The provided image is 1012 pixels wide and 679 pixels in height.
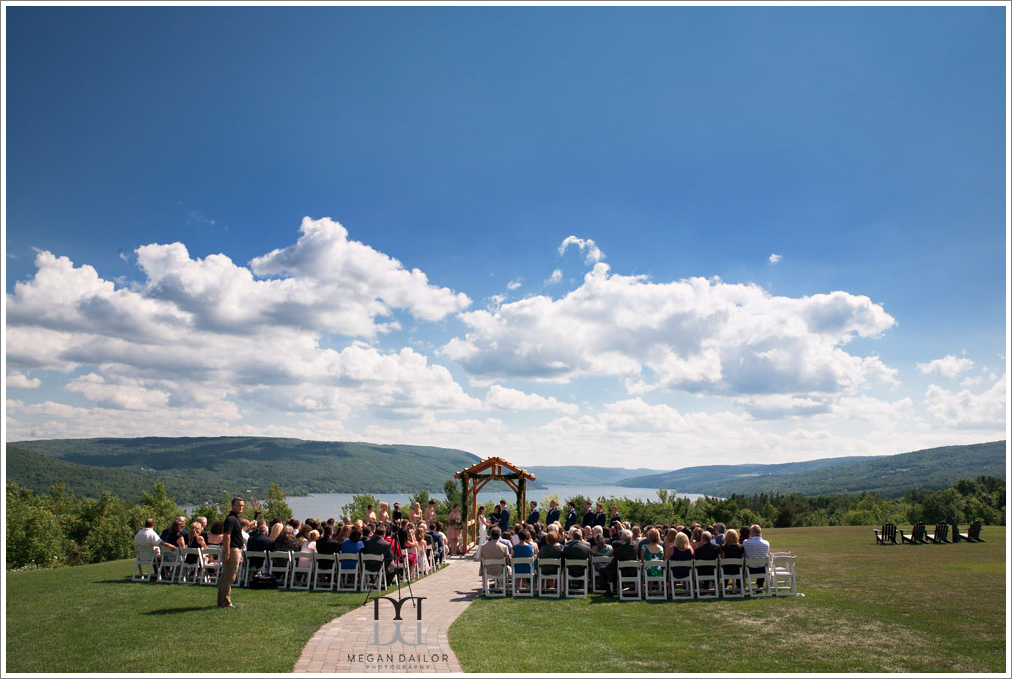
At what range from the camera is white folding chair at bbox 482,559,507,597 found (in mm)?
11438

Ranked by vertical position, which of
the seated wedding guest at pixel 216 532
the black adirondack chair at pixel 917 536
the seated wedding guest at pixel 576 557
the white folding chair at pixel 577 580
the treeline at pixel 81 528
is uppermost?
the seated wedding guest at pixel 216 532


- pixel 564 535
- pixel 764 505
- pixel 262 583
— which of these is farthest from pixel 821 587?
pixel 764 505

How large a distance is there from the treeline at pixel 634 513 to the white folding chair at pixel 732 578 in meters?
9.88

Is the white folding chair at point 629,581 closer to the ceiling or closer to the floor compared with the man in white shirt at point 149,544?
closer to the floor

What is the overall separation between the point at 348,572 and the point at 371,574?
1.35 feet

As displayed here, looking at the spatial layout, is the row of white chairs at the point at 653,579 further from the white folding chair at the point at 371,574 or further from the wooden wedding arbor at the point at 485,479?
the wooden wedding arbor at the point at 485,479

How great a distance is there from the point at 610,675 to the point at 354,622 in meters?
3.83

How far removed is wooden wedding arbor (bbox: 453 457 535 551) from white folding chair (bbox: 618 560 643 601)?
935 cm

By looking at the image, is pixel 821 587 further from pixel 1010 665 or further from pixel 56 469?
pixel 56 469

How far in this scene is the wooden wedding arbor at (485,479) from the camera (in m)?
20.8

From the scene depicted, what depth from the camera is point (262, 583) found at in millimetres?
11430

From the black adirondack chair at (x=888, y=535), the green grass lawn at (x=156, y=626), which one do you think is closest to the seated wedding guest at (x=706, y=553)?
the green grass lawn at (x=156, y=626)

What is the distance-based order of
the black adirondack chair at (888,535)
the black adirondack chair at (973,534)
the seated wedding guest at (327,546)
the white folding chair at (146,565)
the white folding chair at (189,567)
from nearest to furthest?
the seated wedding guest at (327,546) → the white folding chair at (189,567) → the white folding chair at (146,565) → the black adirondack chair at (973,534) → the black adirondack chair at (888,535)

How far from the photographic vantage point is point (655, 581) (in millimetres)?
11469
